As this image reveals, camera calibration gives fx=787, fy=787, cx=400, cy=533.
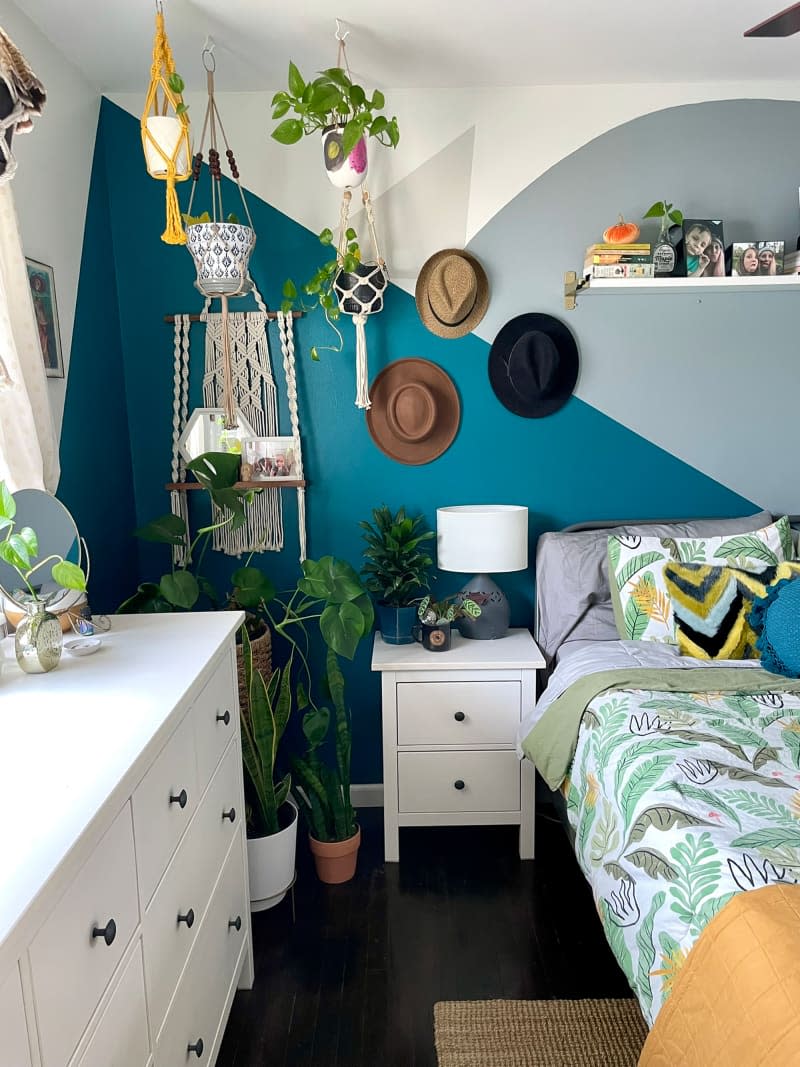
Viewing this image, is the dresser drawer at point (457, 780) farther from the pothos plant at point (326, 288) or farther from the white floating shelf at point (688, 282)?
the white floating shelf at point (688, 282)

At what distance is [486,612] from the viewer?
2738 millimetres

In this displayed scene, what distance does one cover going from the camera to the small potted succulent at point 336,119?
2.26 m

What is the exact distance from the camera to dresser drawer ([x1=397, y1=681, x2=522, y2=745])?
2590 millimetres

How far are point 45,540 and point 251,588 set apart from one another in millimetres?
800

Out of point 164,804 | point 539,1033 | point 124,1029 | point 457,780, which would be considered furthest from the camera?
point 457,780

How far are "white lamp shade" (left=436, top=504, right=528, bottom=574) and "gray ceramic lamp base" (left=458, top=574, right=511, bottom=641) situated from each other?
5.1 inches

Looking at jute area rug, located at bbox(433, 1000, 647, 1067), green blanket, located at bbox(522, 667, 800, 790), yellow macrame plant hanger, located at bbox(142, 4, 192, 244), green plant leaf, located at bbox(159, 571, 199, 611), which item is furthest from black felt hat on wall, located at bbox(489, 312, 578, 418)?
jute area rug, located at bbox(433, 1000, 647, 1067)

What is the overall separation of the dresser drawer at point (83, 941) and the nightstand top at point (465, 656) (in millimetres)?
1381

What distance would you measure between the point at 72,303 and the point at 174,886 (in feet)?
5.89

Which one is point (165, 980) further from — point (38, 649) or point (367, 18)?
point (367, 18)

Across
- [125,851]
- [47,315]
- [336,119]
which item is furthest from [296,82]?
[125,851]

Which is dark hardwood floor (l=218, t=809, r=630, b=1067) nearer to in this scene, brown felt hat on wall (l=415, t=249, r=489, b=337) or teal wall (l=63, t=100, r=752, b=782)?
teal wall (l=63, t=100, r=752, b=782)

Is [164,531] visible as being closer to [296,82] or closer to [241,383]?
[241,383]

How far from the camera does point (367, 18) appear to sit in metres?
2.15
